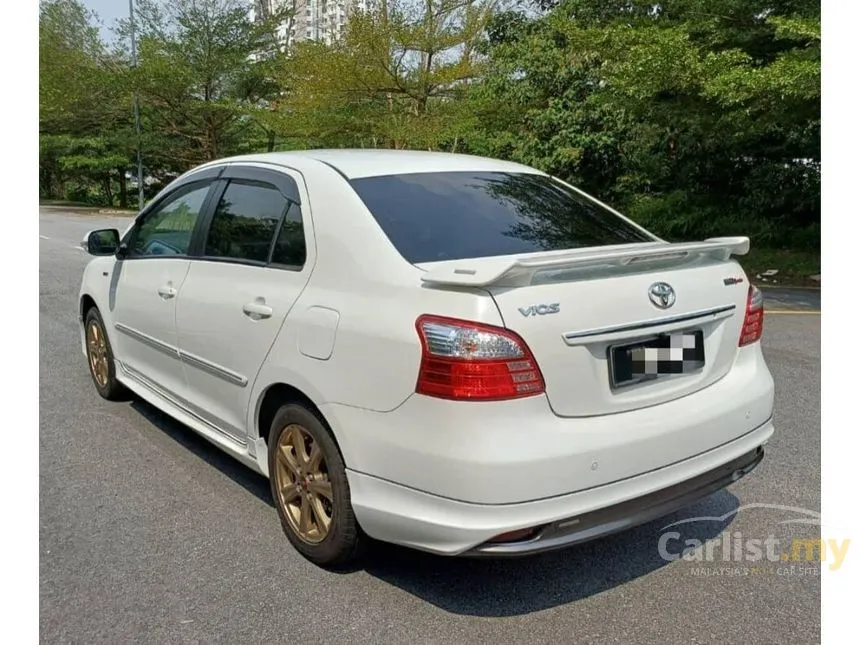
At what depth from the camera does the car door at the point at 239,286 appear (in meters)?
3.26

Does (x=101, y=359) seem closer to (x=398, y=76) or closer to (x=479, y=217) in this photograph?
(x=479, y=217)

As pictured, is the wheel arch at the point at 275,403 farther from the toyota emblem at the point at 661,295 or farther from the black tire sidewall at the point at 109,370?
the black tire sidewall at the point at 109,370

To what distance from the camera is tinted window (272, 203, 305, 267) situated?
324 cm

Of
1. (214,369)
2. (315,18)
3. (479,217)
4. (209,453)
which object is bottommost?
(209,453)

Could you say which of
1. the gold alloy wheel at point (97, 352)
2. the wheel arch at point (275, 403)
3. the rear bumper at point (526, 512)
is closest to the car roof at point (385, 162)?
the wheel arch at point (275, 403)

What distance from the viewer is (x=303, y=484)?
3.14 m

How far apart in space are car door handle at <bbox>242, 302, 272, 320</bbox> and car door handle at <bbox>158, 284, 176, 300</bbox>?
35.1 inches

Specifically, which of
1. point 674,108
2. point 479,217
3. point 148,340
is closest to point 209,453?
point 148,340

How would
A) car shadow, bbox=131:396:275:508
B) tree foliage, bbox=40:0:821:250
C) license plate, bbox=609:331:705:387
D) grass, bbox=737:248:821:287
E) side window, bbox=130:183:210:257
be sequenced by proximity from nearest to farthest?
license plate, bbox=609:331:705:387 → car shadow, bbox=131:396:275:508 → side window, bbox=130:183:210:257 → tree foliage, bbox=40:0:821:250 → grass, bbox=737:248:821:287

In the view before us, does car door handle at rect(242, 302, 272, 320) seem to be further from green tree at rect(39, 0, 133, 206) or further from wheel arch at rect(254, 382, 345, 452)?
green tree at rect(39, 0, 133, 206)

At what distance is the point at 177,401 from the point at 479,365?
7.84ft

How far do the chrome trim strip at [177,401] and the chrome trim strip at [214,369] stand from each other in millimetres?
269

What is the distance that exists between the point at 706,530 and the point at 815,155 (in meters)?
13.5

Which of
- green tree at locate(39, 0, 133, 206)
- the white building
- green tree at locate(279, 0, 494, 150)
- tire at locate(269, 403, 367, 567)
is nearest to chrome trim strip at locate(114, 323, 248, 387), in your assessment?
tire at locate(269, 403, 367, 567)
